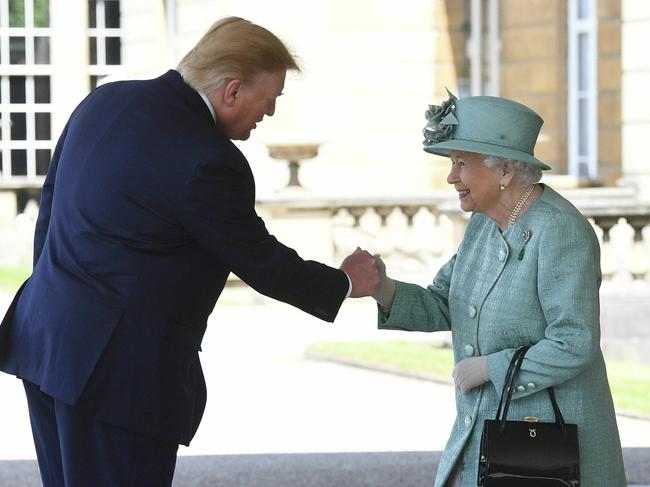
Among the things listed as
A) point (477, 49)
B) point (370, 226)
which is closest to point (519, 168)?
point (370, 226)

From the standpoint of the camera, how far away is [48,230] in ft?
13.3

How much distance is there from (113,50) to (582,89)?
965cm

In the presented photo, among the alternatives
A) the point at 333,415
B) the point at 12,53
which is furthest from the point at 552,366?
the point at 12,53

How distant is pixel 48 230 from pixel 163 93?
52 centimetres

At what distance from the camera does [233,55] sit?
12.7 feet

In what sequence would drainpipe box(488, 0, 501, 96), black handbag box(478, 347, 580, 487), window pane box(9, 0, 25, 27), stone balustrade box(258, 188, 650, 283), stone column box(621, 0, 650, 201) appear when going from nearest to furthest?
black handbag box(478, 347, 580, 487) < stone column box(621, 0, 650, 201) < stone balustrade box(258, 188, 650, 283) < drainpipe box(488, 0, 501, 96) < window pane box(9, 0, 25, 27)

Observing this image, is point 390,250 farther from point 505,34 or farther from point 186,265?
point 186,265

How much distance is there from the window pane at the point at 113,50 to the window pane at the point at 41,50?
99 centimetres

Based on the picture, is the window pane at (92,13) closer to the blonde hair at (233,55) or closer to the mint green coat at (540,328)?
the blonde hair at (233,55)

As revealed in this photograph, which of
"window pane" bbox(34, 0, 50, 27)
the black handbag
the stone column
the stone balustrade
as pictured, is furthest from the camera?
"window pane" bbox(34, 0, 50, 27)

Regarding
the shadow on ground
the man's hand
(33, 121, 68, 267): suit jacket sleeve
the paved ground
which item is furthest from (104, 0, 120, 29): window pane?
the man's hand

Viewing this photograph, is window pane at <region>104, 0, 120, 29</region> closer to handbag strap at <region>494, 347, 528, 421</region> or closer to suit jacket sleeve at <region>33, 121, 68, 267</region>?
suit jacket sleeve at <region>33, 121, 68, 267</region>

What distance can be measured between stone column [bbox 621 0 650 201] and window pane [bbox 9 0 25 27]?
41.7ft

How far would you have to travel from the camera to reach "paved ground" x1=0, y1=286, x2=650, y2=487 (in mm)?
5562
